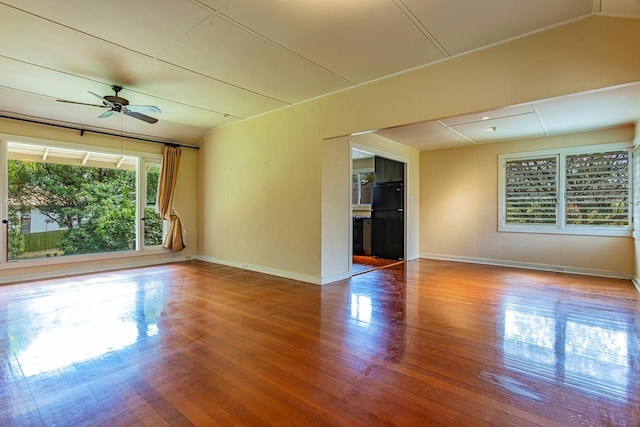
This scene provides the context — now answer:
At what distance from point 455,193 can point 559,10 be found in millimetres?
4685

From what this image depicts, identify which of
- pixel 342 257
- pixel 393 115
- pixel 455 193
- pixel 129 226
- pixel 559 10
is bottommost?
pixel 342 257

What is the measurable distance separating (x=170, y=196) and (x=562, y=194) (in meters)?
7.57

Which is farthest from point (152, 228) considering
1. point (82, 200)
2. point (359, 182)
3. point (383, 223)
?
point (359, 182)

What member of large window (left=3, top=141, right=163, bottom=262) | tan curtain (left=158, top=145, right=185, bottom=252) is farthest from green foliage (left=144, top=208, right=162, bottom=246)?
tan curtain (left=158, top=145, right=185, bottom=252)

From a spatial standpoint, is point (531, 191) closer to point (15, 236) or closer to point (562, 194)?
point (562, 194)

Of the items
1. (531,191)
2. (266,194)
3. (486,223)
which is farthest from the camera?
(486,223)

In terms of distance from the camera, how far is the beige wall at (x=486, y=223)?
211 inches

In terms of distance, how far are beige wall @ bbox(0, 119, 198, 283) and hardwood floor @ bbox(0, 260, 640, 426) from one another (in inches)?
27.7

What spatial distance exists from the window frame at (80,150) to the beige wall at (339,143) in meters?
1.16

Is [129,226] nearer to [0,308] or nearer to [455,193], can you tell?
[0,308]

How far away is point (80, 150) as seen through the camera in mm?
5734

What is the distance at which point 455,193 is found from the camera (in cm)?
702

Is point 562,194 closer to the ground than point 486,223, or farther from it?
farther from it

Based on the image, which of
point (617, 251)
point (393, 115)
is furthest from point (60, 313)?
point (617, 251)
